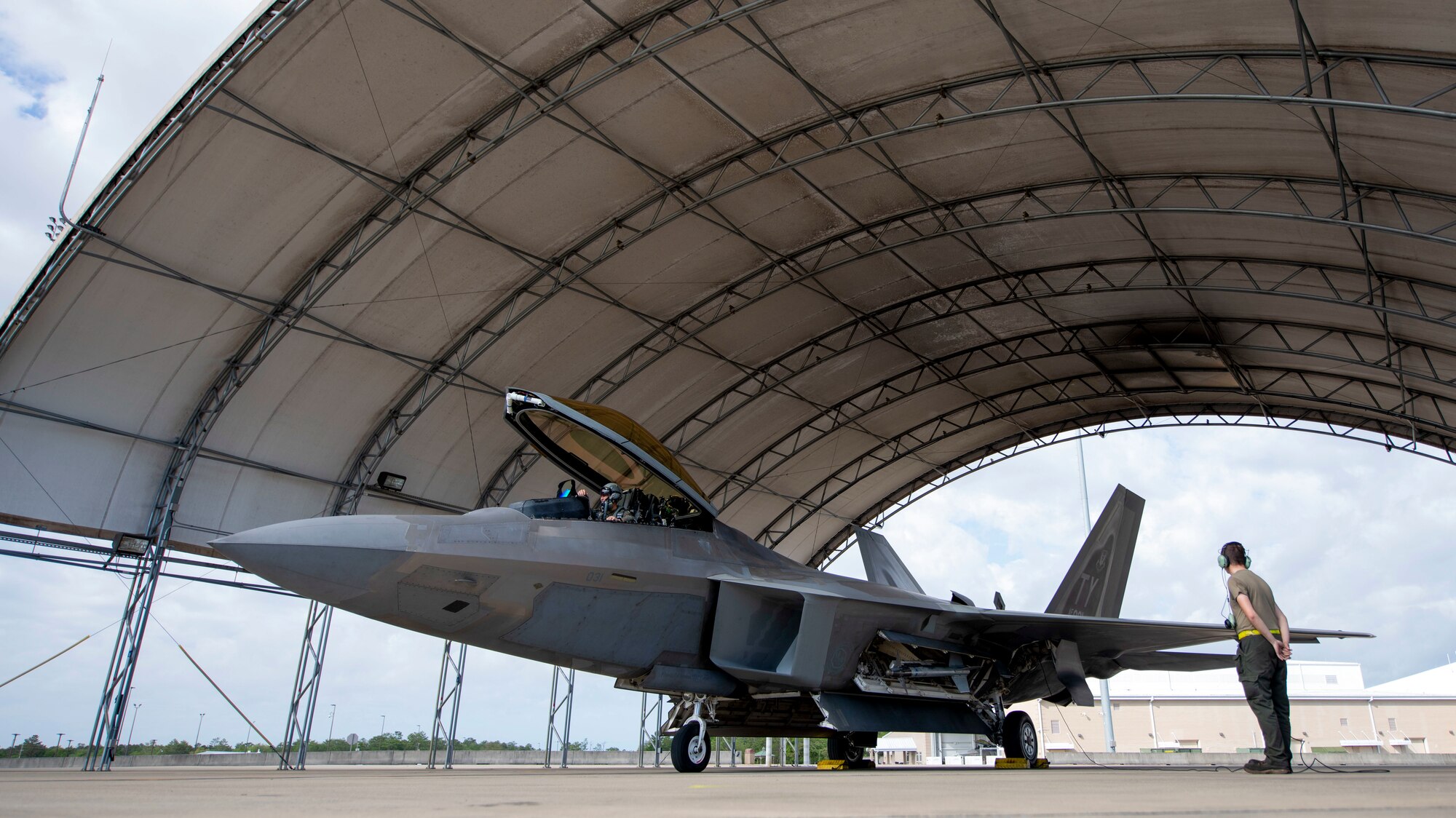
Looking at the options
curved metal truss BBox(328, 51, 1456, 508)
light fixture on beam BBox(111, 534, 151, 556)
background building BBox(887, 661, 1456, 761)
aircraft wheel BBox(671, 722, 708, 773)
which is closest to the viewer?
aircraft wheel BBox(671, 722, 708, 773)

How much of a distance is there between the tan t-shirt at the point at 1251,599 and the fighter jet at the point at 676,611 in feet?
13.7

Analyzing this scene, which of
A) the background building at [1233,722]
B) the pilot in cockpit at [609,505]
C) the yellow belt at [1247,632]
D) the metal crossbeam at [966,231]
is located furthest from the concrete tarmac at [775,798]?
the background building at [1233,722]

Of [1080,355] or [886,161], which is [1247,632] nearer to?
[886,161]

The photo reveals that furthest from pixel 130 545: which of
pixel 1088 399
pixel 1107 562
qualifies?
pixel 1088 399

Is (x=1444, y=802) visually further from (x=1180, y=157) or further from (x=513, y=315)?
(x=513, y=315)

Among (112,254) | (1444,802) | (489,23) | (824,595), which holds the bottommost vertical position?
(1444,802)

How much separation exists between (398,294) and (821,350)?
9006 mm

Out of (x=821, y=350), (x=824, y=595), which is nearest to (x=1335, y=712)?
(x=821, y=350)

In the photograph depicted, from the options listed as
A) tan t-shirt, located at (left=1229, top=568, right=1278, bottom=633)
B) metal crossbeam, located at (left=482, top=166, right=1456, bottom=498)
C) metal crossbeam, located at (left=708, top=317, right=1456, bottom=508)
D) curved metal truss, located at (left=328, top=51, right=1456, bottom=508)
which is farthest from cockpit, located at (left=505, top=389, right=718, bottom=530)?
metal crossbeam, located at (left=708, top=317, right=1456, bottom=508)

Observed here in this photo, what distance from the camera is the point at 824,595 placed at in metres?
9.20

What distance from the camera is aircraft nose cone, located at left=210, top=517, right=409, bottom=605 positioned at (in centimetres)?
659

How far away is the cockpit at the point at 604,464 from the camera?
8.36 metres

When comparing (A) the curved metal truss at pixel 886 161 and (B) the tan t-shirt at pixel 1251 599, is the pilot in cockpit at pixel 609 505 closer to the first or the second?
(B) the tan t-shirt at pixel 1251 599

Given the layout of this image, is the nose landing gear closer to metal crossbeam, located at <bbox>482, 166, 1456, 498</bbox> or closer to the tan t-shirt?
the tan t-shirt
